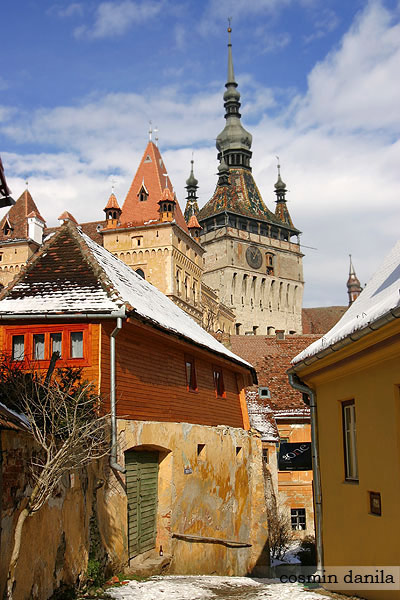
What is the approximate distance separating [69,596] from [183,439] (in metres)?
6.35

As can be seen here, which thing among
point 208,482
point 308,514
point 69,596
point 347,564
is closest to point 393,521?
point 347,564

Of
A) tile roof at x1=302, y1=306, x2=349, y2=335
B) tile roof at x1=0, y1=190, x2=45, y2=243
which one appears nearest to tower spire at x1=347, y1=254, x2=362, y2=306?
tile roof at x1=302, y1=306, x2=349, y2=335

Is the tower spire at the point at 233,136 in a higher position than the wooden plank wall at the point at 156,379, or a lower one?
higher

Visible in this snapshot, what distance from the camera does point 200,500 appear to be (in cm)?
1683

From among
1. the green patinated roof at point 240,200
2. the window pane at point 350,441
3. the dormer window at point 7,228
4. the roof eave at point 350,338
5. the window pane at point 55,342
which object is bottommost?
the window pane at point 350,441

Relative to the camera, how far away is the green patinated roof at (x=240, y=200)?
9694 cm

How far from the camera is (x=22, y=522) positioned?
28.1ft

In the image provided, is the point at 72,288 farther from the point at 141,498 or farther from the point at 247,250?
the point at 247,250

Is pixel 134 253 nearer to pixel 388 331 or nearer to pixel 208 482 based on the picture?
pixel 208 482

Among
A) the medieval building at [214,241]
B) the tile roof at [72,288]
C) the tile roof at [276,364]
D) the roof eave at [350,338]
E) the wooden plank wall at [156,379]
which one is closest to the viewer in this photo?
the roof eave at [350,338]

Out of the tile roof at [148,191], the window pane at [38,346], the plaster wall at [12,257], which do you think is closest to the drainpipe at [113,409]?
the window pane at [38,346]

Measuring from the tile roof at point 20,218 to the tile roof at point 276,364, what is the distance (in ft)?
80.0

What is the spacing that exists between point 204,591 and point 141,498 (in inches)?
117

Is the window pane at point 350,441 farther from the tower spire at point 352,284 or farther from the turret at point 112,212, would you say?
the tower spire at point 352,284
